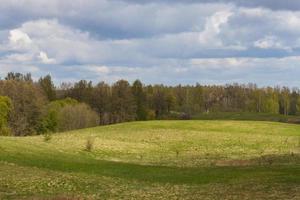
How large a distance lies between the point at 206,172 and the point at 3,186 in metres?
14.1

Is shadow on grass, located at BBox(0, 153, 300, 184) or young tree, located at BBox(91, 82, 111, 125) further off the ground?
young tree, located at BBox(91, 82, 111, 125)

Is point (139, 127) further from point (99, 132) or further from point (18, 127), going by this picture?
point (18, 127)

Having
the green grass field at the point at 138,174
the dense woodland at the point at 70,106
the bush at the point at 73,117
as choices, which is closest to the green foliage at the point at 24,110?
the dense woodland at the point at 70,106

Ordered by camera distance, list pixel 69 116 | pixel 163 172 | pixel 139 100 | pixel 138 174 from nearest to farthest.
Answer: pixel 138 174 < pixel 163 172 < pixel 69 116 < pixel 139 100

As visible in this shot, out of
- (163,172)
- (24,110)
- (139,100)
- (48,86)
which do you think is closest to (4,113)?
(24,110)

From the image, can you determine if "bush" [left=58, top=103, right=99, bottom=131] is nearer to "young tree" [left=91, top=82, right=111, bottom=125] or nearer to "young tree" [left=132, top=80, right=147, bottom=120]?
"young tree" [left=91, top=82, right=111, bottom=125]

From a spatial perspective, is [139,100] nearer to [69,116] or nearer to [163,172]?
[69,116]

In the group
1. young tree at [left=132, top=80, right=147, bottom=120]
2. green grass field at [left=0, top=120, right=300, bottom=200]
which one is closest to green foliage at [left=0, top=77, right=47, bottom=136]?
young tree at [left=132, top=80, right=147, bottom=120]

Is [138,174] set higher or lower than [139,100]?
lower

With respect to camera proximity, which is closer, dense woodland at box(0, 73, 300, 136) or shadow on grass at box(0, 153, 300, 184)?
shadow on grass at box(0, 153, 300, 184)

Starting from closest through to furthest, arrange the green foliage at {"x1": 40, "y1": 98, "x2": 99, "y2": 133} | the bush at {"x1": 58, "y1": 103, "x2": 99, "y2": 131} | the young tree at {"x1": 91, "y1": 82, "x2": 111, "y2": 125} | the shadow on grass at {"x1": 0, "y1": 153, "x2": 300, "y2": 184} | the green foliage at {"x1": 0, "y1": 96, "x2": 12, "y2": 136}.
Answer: the shadow on grass at {"x1": 0, "y1": 153, "x2": 300, "y2": 184} → the green foliage at {"x1": 0, "y1": 96, "x2": 12, "y2": 136} → the green foliage at {"x1": 40, "y1": 98, "x2": 99, "y2": 133} → the bush at {"x1": 58, "y1": 103, "x2": 99, "y2": 131} → the young tree at {"x1": 91, "y1": 82, "x2": 111, "y2": 125}

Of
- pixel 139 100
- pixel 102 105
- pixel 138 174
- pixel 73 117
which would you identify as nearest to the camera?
pixel 138 174

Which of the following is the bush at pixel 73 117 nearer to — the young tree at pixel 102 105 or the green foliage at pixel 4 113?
the green foliage at pixel 4 113

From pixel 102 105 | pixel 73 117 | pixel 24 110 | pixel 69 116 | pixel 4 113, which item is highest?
pixel 102 105
